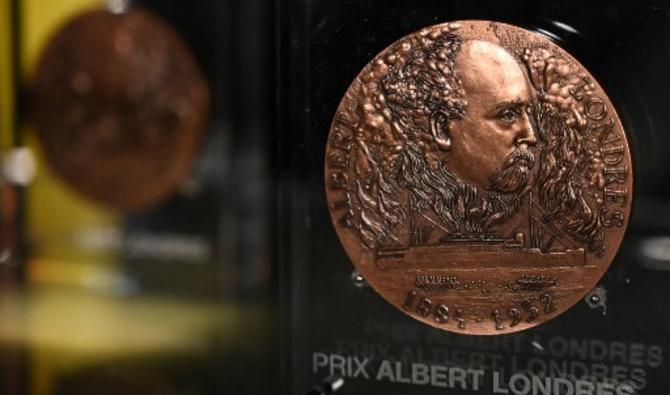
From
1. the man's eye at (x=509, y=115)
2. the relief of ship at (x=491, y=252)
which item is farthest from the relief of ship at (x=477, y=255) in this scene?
the man's eye at (x=509, y=115)

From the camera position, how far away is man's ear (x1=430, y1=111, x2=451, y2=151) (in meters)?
1.06

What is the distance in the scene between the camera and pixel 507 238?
3.45 ft

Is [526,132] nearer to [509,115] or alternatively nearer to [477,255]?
[509,115]

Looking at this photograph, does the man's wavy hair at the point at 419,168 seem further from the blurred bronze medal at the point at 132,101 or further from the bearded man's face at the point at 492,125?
the blurred bronze medal at the point at 132,101

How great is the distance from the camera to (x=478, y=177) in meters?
1.05

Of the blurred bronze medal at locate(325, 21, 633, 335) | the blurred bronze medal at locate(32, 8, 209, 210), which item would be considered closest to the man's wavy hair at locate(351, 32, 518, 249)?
the blurred bronze medal at locate(325, 21, 633, 335)

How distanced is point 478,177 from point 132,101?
87 centimetres

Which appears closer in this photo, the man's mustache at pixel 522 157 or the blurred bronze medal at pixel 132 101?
the man's mustache at pixel 522 157

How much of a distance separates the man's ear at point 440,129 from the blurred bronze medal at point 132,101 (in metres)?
0.79

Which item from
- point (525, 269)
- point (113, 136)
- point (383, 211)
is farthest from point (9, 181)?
point (525, 269)

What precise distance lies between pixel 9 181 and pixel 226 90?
1.36 feet

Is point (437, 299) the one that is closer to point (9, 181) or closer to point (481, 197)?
point (481, 197)

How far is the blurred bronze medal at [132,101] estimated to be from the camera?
1769 mm

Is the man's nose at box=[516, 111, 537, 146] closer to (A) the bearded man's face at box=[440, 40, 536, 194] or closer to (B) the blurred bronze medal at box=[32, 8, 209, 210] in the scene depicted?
(A) the bearded man's face at box=[440, 40, 536, 194]
